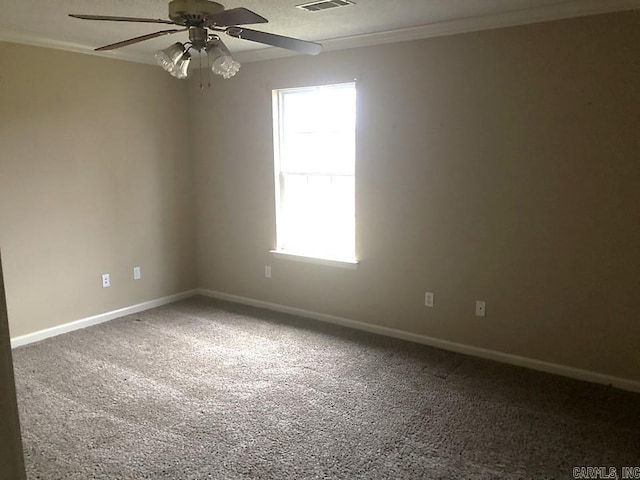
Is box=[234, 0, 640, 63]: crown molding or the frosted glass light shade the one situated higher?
box=[234, 0, 640, 63]: crown molding

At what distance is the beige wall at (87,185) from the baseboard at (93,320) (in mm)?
52

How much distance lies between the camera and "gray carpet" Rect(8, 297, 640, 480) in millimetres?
2541

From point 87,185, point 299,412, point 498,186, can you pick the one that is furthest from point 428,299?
point 87,185

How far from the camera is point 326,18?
345cm

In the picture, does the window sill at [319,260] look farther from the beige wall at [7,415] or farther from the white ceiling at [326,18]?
the beige wall at [7,415]

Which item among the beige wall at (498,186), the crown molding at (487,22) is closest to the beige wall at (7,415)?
the beige wall at (498,186)

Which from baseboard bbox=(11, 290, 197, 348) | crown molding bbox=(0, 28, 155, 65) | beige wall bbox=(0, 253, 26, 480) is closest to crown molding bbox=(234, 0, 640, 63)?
crown molding bbox=(0, 28, 155, 65)

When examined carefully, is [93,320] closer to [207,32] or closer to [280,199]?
[280,199]

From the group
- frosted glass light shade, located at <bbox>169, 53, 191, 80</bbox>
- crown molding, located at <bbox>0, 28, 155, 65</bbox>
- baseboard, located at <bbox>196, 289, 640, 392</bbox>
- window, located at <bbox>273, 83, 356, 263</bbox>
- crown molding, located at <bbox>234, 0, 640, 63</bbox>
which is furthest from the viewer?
window, located at <bbox>273, 83, 356, 263</bbox>

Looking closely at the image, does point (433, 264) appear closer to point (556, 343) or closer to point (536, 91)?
point (556, 343)

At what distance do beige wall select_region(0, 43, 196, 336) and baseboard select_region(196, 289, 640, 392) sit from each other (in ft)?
3.53

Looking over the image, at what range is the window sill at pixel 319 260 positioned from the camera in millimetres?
4418

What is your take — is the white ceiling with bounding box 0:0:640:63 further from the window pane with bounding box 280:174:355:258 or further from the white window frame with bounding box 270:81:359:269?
the window pane with bounding box 280:174:355:258

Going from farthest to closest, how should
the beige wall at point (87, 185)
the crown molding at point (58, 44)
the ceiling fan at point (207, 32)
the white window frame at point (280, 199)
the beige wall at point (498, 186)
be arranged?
the white window frame at point (280, 199)
the beige wall at point (87, 185)
the crown molding at point (58, 44)
the beige wall at point (498, 186)
the ceiling fan at point (207, 32)
